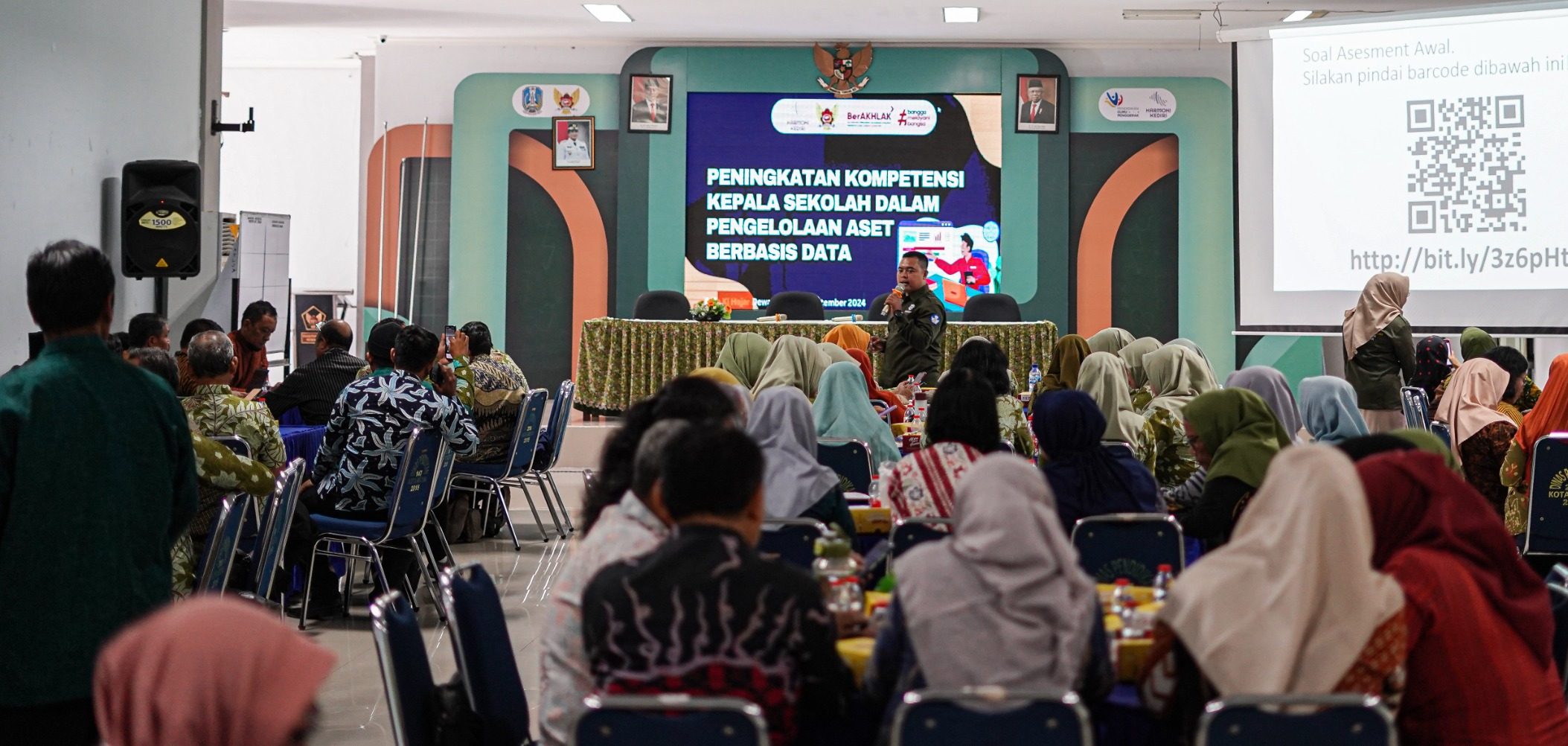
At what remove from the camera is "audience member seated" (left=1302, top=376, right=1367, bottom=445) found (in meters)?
4.43

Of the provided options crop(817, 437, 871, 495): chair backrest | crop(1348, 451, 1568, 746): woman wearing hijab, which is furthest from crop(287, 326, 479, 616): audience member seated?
crop(1348, 451, 1568, 746): woman wearing hijab

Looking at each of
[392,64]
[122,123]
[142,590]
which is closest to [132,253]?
[122,123]

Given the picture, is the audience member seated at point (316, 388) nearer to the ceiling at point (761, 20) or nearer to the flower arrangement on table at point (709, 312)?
the flower arrangement on table at point (709, 312)

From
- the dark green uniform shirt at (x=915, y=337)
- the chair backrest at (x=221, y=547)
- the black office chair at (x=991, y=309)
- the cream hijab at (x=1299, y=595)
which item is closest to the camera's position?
the cream hijab at (x=1299, y=595)

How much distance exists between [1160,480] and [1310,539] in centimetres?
298

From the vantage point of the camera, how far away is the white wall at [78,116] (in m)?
5.84

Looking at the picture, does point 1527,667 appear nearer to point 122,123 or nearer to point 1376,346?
point 1376,346

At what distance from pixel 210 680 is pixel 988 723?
1166 millimetres

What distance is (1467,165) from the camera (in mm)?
7652

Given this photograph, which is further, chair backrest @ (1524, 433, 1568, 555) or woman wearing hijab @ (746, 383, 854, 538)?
chair backrest @ (1524, 433, 1568, 555)

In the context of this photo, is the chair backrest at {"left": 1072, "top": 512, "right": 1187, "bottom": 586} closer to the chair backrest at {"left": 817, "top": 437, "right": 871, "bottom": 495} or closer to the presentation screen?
the chair backrest at {"left": 817, "top": 437, "right": 871, "bottom": 495}

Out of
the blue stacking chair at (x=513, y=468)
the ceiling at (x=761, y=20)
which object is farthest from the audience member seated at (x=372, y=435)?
the ceiling at (x=761, y=20)

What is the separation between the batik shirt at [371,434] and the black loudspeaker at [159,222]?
2276mm

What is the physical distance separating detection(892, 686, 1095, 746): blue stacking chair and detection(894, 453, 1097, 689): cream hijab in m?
0.13
